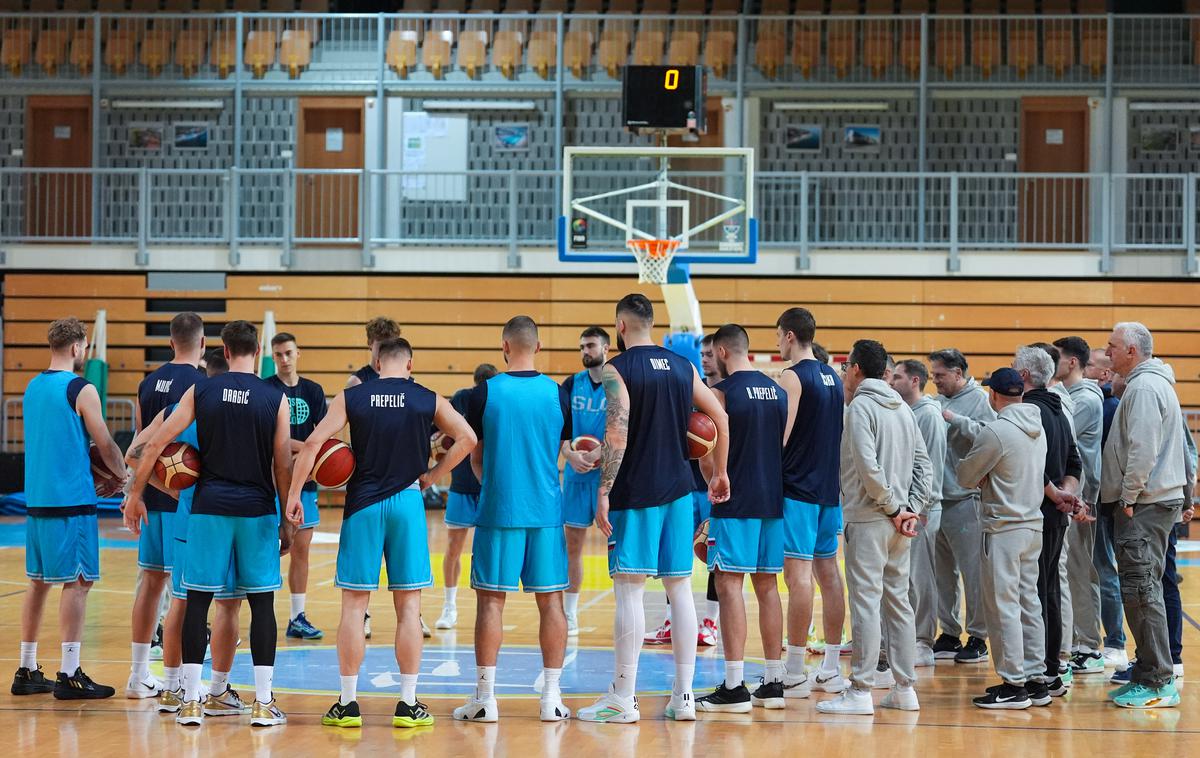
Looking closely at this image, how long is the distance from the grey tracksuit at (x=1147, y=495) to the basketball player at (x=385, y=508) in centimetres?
341

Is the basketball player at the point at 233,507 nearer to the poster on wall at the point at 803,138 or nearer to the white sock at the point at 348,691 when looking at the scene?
the white sock at the point at 348,691

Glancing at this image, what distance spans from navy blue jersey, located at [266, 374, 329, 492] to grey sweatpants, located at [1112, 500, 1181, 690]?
4.65m

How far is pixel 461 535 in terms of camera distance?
8.91 meters

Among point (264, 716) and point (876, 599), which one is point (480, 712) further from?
point (876, 599)

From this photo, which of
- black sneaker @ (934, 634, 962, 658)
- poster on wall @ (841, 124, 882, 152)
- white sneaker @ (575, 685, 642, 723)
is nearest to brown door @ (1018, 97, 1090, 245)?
poster on wall @ (841, 124, 882, 152)

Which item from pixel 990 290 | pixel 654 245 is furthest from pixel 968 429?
pixel 990 290

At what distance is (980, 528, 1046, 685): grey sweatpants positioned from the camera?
660cm

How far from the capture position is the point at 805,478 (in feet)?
22.9

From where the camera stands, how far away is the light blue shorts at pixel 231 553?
609 cm

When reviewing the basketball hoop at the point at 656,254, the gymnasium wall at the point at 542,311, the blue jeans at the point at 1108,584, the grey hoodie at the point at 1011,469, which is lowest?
the blue jeans at the point at 1108,584

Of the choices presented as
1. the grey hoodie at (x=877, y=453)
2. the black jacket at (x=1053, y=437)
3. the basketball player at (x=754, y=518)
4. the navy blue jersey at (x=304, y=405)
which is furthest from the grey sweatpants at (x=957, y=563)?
the navy blue jersey at (x=304, y=405)

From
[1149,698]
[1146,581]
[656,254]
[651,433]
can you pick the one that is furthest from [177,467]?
[656,254]

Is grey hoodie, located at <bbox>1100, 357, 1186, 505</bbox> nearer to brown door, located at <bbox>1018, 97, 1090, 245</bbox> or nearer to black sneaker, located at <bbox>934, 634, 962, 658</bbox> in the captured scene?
black sneaker, located at <bbox>934, 634, 962, 658</bbox>

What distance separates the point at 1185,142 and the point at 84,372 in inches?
646
